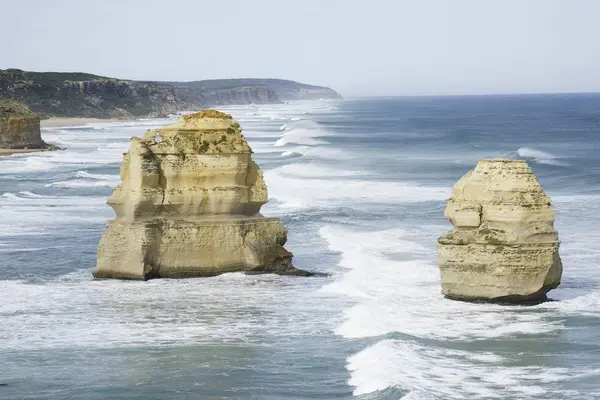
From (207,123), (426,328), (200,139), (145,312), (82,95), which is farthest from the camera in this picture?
(82,95)

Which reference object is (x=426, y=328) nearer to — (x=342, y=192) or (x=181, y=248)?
(x=181, y=248)

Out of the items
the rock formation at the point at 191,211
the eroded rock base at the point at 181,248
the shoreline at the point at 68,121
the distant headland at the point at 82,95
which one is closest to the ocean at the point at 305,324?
the eroded rock base at the point at 181,248

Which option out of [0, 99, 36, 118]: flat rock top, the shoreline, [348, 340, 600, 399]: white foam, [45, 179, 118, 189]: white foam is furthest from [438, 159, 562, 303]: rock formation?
the shoreline

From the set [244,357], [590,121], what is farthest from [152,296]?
[590,121]

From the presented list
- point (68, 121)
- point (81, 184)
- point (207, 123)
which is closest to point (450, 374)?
point (207, 123)

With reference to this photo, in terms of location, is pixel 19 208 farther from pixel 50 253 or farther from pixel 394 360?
pixel 394 360

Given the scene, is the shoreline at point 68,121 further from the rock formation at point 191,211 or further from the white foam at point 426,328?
the white foam at point 426,328

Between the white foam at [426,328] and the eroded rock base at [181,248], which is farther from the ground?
the eroded rock base at [181,248]
